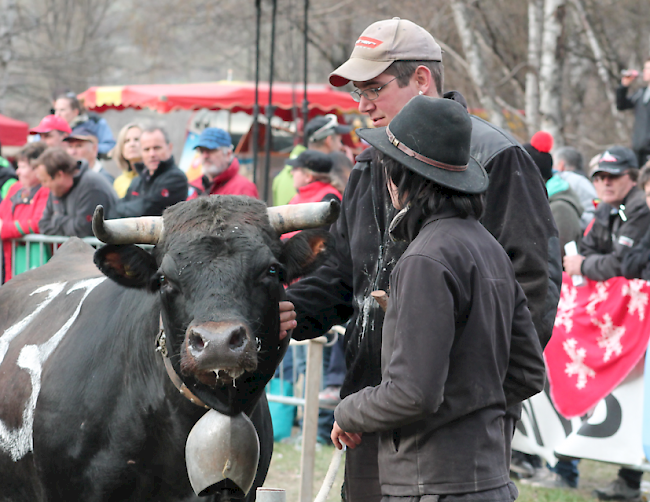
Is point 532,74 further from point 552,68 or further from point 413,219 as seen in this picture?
point 413,219

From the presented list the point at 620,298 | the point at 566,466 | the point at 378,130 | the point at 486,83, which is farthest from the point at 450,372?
the point at 486,83

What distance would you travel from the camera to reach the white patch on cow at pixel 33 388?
337 centimetres

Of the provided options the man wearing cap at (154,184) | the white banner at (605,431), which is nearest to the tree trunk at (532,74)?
the man wearing cap at (154,184)

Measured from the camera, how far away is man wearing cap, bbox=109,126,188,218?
6488mm

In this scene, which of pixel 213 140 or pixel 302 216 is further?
pixel 213 140

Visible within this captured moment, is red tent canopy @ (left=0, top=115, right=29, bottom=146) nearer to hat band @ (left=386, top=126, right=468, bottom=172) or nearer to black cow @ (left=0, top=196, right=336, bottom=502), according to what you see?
black cow @ (left=0, top=196, right=336, bottom=502)

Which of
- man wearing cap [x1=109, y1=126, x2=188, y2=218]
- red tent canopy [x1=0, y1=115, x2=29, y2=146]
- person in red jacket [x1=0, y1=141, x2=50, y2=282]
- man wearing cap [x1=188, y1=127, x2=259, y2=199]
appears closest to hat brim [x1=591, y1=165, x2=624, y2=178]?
man wearing cap [x1=188, y1=127, x2=259, y2=199]

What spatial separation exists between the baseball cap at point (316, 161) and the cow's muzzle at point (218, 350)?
4044 mm

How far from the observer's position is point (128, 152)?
25.7 ft

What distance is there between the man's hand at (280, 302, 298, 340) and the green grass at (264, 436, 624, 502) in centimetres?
283

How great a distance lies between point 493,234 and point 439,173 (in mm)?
644

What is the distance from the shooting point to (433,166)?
2277 millimetres

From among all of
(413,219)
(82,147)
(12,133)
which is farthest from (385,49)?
(12,133)

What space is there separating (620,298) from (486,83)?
24.2 ft
